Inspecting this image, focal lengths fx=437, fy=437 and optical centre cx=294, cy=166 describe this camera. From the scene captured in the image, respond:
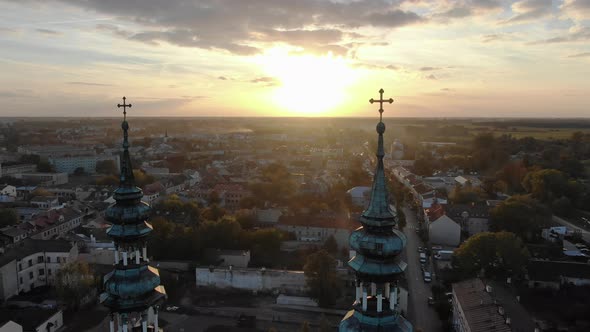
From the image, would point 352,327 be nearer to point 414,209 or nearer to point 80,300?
point 80,300

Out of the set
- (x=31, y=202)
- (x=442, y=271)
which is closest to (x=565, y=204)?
(x=442, y=271)

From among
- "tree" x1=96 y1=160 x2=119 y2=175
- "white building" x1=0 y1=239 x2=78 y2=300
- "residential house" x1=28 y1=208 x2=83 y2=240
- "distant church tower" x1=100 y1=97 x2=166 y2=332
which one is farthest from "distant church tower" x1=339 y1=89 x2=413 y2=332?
"tree" x1=96 y1=160 x2=119 y2=175

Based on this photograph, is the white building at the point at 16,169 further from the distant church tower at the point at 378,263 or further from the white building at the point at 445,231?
the distant church tower at the point at 378,263

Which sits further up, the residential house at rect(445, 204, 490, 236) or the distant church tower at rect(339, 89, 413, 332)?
the distant church tower at rect(339, 89, 413, 332)

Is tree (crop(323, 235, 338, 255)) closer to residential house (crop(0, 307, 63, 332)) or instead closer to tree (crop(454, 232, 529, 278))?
tree (crop(454, 232, 529, 278))

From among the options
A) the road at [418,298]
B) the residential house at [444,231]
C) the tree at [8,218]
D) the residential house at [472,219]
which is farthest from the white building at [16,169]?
the residential house at [472,219]

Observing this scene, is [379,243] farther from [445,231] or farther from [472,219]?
[472,219]

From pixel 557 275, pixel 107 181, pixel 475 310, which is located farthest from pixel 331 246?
pixel 107 181
